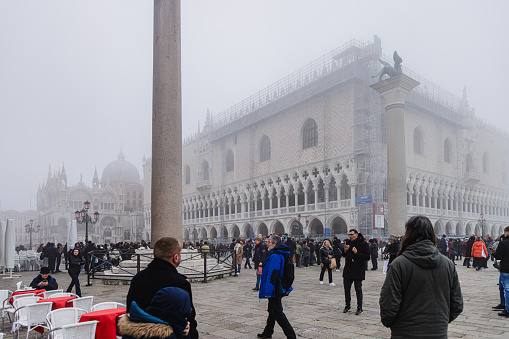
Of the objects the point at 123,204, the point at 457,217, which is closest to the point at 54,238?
the point at 123,204

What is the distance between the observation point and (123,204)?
77.2 metres

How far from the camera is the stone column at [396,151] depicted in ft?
51.9

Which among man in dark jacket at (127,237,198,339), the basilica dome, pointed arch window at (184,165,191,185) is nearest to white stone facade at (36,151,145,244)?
the basilica dome

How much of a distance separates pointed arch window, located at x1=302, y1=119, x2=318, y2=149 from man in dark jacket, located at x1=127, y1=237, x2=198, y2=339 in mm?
32488

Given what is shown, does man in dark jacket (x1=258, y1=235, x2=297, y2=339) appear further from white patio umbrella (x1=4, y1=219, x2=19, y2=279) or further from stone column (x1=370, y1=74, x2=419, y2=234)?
white patio umbrella (x1=4, y1=219, x2=19, y2=279)

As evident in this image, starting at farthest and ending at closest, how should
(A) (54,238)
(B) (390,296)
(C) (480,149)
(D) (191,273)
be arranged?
(A) (54,238)
(C) (480,149)
(D) (191,273)
(B) (390,296)

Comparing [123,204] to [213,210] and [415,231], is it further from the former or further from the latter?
[415,231]

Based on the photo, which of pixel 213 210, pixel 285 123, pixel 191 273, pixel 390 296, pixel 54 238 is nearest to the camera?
pixel 390 296

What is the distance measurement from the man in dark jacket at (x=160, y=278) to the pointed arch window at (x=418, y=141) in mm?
34925

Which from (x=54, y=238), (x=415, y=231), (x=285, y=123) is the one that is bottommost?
(x=54, y=238)

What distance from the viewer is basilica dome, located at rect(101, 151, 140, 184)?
283 ft

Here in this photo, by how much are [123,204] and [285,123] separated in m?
48.9

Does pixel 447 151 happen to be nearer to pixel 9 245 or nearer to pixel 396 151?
pixel 396 151

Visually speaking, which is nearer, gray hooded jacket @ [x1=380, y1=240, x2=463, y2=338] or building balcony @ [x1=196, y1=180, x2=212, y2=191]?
gray hooded jacket @ [x1=380, y1=240, x2=463, y2=338]
